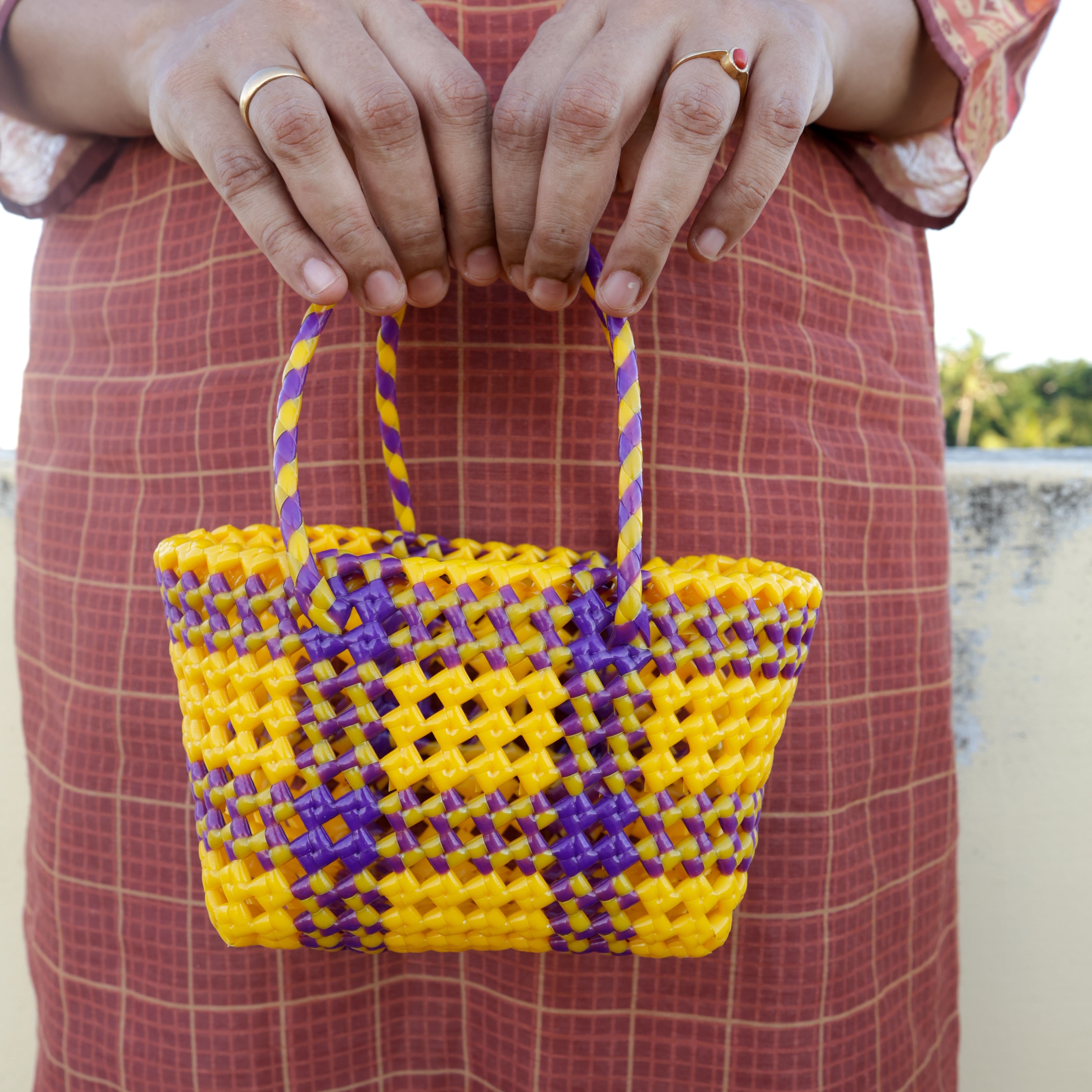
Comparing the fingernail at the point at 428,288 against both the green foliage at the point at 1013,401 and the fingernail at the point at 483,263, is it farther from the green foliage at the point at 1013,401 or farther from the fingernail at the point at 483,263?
the green foliage at the point at 1013,401

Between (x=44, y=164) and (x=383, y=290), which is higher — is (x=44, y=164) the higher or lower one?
the higher one

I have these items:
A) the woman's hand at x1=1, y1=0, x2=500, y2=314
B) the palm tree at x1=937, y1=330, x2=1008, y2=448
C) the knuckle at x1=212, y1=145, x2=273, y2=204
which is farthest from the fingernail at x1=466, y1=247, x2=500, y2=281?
the palm tree at x1=937, y1=330, x2=1008, y2=448

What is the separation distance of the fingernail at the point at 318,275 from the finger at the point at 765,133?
0.62 feet

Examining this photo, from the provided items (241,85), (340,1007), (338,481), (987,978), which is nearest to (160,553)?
(338,481)

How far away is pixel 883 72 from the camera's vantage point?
53 centimetres

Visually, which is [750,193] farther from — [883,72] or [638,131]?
[883,72]

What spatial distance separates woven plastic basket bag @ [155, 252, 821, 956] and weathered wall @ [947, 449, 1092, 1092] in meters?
0.60

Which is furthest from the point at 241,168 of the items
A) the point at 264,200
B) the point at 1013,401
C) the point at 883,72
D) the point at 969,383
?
the point at 969,383

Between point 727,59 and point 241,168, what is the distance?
0.78 feet

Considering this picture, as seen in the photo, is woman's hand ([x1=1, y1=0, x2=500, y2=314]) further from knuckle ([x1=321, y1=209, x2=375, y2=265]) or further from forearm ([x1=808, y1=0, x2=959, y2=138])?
forearm ([x1=808, y1=0, x2=959, y2=138])

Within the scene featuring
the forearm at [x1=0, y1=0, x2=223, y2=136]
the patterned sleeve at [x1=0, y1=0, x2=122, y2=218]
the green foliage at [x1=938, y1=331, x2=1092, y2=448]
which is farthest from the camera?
the green foliage at [x1=938, y1=331, x2=1092, y2=448]

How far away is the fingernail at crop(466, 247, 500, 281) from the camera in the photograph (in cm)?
41

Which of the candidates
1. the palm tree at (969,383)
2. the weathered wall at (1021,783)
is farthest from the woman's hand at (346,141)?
the palm tree at (969,383)

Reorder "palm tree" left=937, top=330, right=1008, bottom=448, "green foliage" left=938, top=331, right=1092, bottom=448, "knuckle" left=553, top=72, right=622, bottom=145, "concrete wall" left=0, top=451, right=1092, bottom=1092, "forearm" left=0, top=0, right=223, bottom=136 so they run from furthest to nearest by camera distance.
A: "palm tree" left=937, top=330, right=1008, bottom=448
"green foliage" left=938, top=331, right=1092, bottom=448
"concrete wall" left=0, top=451, right=1092, bottom=1092
"forearm" left=0, top=0, right=223, bottom=136
"knuckle" left=553, top=72, right=622, bottom=145
